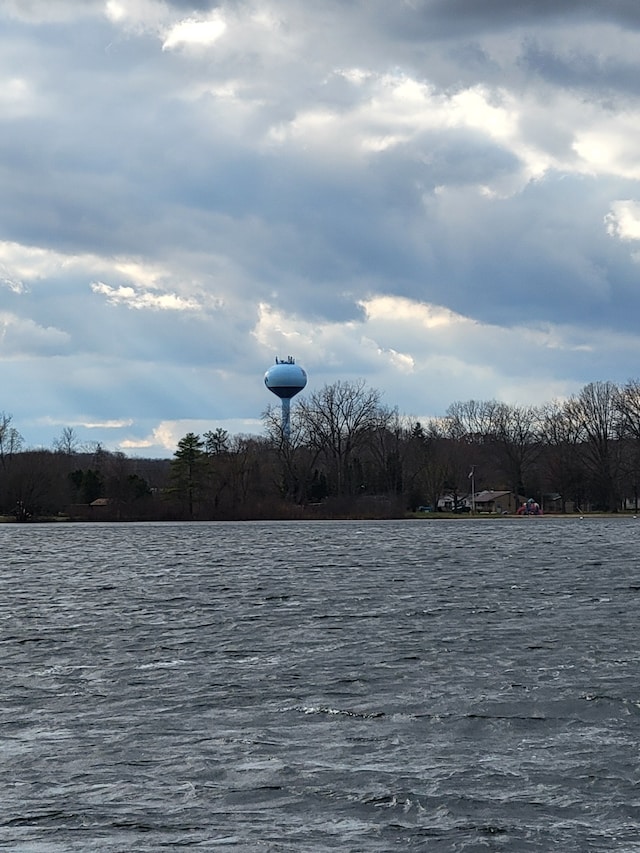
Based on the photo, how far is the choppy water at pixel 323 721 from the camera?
36.2 feet

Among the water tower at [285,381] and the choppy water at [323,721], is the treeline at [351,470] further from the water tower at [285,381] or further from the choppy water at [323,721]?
the choppy water at [323,721]

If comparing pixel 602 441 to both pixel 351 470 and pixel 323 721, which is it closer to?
pixel 351 470

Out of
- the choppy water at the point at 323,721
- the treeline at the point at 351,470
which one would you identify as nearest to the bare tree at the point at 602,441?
the treeline at the point at 351,470

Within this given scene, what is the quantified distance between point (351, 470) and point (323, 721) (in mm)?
126527

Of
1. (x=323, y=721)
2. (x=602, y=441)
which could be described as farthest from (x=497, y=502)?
(x=323, y=721)

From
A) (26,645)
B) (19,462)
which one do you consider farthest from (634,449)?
(26,645)

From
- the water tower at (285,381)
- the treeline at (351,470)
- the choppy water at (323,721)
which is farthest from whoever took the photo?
the water tower at (285,381)

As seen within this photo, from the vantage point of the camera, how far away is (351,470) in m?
142

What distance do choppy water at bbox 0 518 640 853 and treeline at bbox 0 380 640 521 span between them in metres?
84.7

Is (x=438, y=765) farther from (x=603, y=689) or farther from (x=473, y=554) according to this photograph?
(x=473, y=554)

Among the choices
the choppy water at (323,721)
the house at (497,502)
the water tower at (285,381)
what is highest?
the water tower at (285,381)

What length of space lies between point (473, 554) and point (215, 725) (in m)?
44.5

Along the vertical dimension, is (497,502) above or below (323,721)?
Answer: above

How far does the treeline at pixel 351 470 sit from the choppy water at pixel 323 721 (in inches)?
3336
